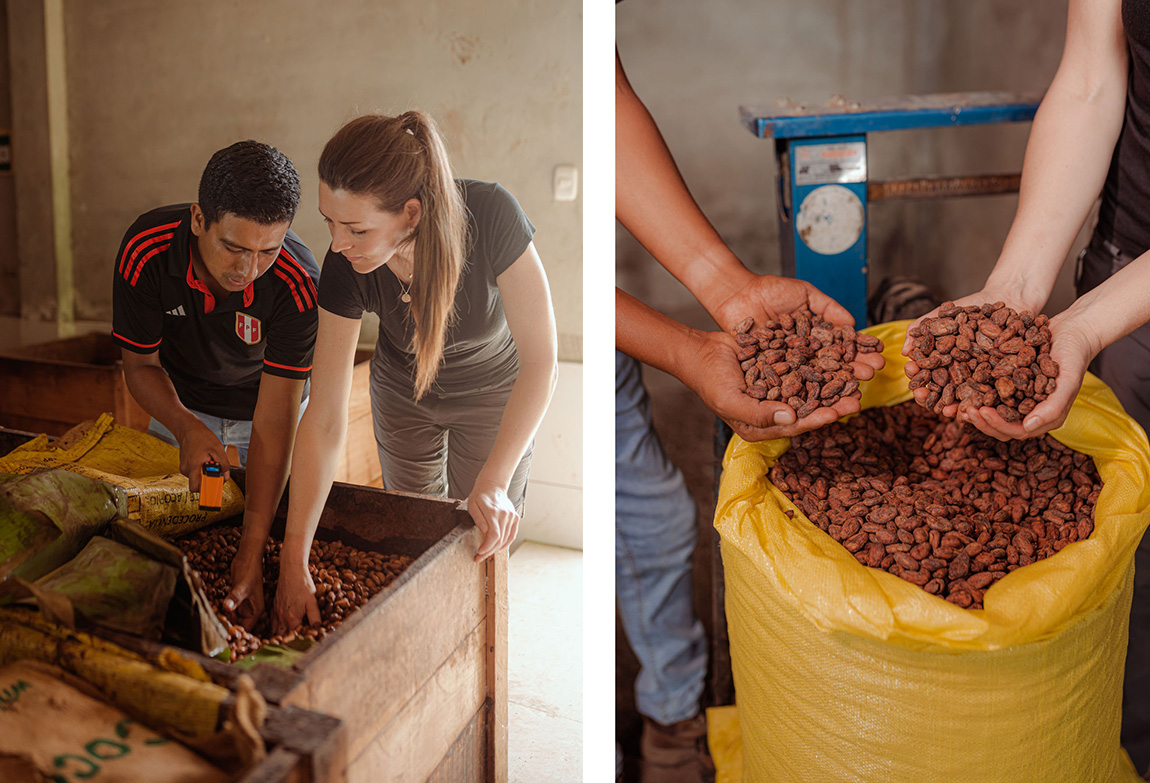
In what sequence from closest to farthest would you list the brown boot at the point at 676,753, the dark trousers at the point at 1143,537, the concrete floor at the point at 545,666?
the concrete floor at the point at 545,666 < the dark trousers at the point at 1143,537 < the brown boot at the point at 676,753

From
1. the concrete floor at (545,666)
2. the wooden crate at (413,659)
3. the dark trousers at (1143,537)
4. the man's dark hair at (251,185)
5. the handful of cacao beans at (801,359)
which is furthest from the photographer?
the dark trousers at (1143,537)

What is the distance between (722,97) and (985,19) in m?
0.86

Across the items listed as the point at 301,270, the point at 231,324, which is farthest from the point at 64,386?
the point at 301,270

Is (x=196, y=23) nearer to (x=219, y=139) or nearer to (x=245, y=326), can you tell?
(x=219, y=139)

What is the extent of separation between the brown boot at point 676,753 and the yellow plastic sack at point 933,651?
1.45ft

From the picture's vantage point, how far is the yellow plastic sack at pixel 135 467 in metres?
0.94

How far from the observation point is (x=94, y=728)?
0.71m

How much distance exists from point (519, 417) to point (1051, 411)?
71 centimetres

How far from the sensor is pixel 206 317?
937 millimetres

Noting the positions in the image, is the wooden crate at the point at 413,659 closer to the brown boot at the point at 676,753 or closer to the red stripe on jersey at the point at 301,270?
the red stripe on jersey at the point at 301,270

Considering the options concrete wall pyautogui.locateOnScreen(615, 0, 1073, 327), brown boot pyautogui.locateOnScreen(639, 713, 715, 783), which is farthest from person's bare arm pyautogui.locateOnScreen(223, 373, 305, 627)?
concrete wall pyautogui.locateOnScreen(615, 0, 1073, 327)

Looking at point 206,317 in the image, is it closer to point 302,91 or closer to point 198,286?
point 198,286

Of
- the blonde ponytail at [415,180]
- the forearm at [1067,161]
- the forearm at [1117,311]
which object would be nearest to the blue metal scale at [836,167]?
the forearm at [1067,161]

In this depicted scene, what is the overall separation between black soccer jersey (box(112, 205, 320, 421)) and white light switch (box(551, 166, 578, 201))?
0.30m
